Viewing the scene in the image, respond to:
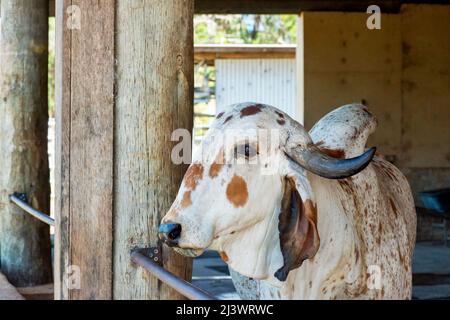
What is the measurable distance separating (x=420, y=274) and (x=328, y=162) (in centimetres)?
577

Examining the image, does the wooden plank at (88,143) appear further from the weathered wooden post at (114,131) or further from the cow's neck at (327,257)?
the cow's neck at (327,257)

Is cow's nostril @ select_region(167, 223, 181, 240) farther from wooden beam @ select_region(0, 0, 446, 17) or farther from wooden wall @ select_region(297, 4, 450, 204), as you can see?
wooden wall @ select_region(297, 4, 450, 204)

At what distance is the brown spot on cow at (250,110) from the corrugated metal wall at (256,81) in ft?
40.4

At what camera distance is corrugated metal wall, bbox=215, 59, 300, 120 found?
15289 mm

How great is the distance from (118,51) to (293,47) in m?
11.1

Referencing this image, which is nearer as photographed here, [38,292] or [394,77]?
[38,292]

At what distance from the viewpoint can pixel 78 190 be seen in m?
2.74

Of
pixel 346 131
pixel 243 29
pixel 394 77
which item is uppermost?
pixel 243 29

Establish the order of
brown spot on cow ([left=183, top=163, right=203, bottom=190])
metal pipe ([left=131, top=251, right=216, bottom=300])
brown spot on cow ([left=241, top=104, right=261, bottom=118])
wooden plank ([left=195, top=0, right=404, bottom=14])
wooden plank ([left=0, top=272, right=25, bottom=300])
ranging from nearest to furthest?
1. metal pipe ([left=131, top=251, right=216, bottom=300])
2. brown spot on cow ([left=183, top=163, right=203, bottom=190])
3. brown spot on cow ([left=241, top=104, right=261, bottom=118])
4. wooden plank ([left=0, top=272, right=25, bottom=300])
5. wooden plank ([left=195, top=0, right=404, bottom=14])

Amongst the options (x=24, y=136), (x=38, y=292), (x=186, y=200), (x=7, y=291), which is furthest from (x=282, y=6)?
(x=186, y=200)

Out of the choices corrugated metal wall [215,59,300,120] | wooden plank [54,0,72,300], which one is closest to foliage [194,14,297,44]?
corrugated metal wall [215,59,300,120]

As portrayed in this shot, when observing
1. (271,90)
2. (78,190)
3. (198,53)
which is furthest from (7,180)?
(271,90)

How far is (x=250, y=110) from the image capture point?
2.64 m

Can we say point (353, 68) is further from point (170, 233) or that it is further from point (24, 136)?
point (170, 233)
